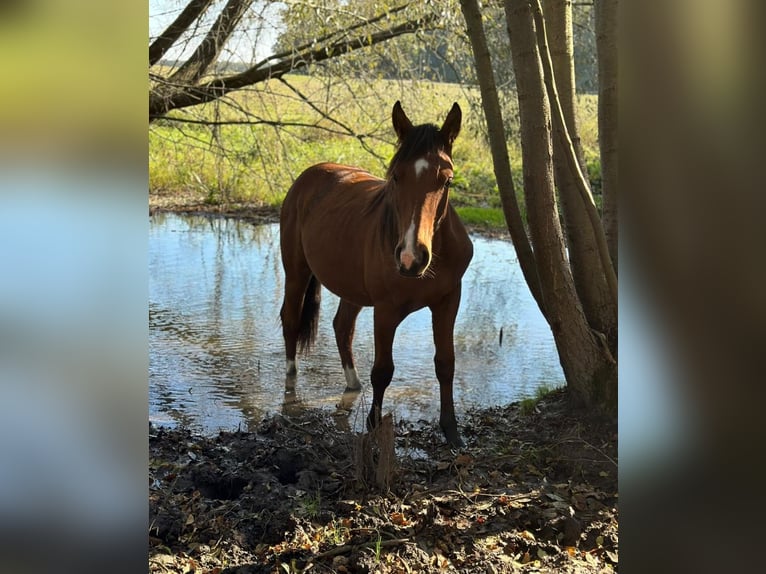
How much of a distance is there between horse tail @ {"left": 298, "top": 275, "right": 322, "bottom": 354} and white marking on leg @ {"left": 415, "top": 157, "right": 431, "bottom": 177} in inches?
88.2

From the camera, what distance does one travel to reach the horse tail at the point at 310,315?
5.43 m

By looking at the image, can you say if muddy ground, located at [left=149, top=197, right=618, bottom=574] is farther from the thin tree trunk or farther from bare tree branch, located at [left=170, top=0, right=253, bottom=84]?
bare tree branch, located at [left=170, top=0, right=253, bottom=84]

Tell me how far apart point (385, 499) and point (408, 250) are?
105cm

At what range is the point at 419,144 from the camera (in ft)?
11.0

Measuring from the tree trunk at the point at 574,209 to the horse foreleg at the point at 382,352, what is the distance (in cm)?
98

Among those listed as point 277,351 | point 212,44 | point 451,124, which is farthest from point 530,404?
point 212,44

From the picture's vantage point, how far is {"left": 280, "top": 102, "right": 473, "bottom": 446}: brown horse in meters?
3.34

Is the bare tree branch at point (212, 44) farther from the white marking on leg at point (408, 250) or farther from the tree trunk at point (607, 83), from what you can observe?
the white marking on leg at point (408, 250)

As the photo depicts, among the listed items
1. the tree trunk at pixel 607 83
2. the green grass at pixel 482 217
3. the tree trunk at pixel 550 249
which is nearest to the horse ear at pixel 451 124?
the tree trunk at pixel 550 249
